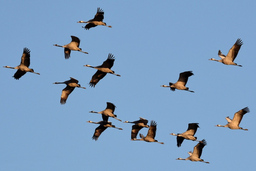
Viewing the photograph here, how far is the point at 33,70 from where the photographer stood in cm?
6862

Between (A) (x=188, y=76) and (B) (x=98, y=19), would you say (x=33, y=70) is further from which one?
(A) (x=188, y=76)

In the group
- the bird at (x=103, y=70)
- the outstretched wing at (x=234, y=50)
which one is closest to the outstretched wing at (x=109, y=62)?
the bird at (x=103, y=70)

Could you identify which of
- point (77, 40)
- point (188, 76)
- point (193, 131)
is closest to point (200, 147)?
point (193, 131)

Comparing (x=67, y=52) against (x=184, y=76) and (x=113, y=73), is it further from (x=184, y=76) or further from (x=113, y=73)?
(x=184, y=76)

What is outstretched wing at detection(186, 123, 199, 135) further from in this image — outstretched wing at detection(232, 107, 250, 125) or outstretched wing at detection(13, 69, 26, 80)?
outstretched wing at detection(13, 69, 26, 80)

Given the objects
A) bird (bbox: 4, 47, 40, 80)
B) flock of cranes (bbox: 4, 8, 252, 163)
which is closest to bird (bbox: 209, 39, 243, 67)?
flock of cranes (bbox: 4, 8, 252, 163)

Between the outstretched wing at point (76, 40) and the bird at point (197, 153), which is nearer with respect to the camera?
the outstretched wing at point (76, 40)

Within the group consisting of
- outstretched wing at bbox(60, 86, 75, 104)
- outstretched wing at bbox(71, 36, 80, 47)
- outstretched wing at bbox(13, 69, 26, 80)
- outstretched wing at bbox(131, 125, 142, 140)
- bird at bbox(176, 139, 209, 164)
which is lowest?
bird at bbox(176, 139, 209, 164)

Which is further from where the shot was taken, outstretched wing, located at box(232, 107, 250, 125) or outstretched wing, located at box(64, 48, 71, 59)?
outstretched wing, located at box(64, 48, 71, 59)

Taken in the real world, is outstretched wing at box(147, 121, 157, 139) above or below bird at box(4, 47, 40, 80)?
below

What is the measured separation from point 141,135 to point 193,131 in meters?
5.66

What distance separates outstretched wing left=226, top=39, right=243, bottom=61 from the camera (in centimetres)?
6704

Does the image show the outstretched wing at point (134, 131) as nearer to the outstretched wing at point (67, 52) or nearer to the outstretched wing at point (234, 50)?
the outstretched wing at point (67, 52)

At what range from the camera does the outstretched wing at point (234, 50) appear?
67044 millimetres
